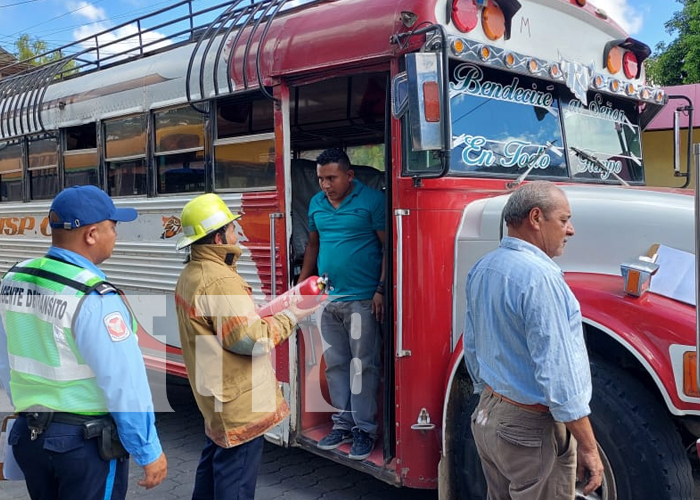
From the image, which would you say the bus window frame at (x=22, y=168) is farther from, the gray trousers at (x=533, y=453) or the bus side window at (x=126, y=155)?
the gray trousers at (x=533, y=453)

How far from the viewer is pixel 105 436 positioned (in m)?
2.21

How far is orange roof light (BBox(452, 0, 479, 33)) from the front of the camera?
3.35 m

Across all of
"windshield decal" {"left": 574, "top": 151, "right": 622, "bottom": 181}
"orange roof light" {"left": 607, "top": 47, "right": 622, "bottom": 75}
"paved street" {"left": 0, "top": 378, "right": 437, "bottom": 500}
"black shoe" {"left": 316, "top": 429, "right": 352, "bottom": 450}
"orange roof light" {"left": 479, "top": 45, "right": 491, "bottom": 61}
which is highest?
"orange roof light" {"left": 607, "top": 47, "right": 622, "bottom": 75}

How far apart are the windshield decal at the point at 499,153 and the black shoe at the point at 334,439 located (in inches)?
69.3

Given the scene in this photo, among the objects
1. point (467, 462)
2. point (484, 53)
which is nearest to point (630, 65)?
point (484, 53)

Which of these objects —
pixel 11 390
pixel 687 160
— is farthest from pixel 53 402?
pixel 687 160

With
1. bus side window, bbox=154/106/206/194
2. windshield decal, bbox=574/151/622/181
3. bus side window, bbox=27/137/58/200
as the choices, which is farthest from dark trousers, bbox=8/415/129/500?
bus side window, bbox=27/137/58/200

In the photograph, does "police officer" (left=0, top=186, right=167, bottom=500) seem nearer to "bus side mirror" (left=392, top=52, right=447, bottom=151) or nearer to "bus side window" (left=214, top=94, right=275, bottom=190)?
"bus side mirror" (left=392, top=52, right=447, bottom=151)

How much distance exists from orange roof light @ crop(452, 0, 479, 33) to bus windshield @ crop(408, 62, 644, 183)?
0.19 m

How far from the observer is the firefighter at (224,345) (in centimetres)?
275

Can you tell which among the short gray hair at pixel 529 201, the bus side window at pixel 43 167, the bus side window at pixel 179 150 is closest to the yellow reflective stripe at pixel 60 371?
the short gray hair at pixel 529 201

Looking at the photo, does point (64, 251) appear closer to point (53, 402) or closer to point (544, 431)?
point (53, 402)

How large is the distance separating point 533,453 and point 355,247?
1963 mm

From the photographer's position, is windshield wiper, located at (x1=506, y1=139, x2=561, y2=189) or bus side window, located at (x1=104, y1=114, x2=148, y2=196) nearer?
windshield wiper, located at (x1=506, y1=139, x2=561, y2=189)
